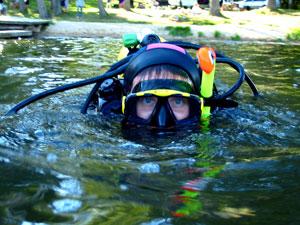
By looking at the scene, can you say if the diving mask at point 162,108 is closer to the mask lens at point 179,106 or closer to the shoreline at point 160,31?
the mask lens at point 179,106

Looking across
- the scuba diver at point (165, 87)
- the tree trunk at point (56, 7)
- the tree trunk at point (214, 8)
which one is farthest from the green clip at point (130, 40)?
the tree trunk at point (56, 7)

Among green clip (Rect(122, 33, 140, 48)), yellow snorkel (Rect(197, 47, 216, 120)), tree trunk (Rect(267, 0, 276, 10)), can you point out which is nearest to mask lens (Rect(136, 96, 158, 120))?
yellow snorkel (Rect(197, 47, 216, 120))

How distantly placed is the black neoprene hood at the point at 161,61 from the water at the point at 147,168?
1.67ft

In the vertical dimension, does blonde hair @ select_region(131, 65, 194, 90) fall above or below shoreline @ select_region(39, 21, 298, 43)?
above

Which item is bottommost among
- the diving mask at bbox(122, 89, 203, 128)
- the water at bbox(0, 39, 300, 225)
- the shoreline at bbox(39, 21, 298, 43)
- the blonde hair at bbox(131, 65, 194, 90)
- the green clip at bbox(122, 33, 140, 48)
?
the shoreline at bbox(39, 21, 298, 43)

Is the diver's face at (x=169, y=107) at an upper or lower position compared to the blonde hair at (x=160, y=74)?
lower

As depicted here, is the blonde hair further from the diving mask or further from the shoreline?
the shoreline

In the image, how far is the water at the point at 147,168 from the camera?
Answer: 9.14ft

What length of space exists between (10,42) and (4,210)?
1350cm

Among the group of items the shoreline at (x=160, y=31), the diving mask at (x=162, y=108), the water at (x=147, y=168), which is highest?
the diving mask at (x=162, y=108)

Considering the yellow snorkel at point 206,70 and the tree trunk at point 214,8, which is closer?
the yellow snorkel at point 206,70

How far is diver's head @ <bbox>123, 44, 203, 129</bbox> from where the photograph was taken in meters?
4.44

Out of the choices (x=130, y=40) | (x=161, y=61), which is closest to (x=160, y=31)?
(x=130, y=40)

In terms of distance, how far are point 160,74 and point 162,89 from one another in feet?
0.77
